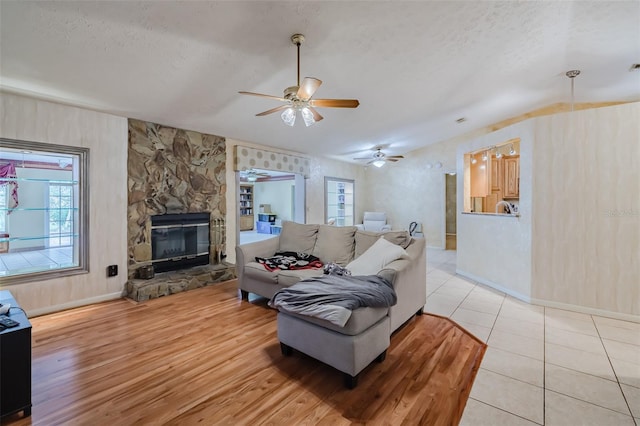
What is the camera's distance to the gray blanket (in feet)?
6.34

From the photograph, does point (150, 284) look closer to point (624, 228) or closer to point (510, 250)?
point (510, 250)

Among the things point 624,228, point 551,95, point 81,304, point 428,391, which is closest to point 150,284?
point 81,304

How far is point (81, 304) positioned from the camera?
3.46 m

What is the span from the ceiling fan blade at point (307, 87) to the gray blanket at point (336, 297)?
5.37 feet

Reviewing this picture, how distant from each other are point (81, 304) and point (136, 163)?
76.8 inches

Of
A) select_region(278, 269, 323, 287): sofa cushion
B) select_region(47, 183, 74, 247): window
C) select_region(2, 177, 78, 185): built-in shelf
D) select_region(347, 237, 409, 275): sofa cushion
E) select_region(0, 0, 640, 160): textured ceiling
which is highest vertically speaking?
select_region(0, 0, 640, 160): textured ceiling

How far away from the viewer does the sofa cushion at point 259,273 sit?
10.8 feet

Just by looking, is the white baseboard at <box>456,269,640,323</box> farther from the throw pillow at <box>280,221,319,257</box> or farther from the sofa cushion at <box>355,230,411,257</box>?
the throw pillow at <box>280,221,319,257</box>

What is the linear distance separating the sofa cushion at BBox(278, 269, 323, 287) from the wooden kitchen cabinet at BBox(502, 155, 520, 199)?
4769mm

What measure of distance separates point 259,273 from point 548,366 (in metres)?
2.88

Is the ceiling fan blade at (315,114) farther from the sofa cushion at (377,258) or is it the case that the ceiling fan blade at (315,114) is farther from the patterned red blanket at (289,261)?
the patterned red blanket at (289,261)

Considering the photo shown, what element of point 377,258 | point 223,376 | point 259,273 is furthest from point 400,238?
point 223,376

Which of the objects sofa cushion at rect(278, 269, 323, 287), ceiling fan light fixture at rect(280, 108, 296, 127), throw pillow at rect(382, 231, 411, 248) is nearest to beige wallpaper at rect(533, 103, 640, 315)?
throw pillow at rect(382, 231, 411, 248)

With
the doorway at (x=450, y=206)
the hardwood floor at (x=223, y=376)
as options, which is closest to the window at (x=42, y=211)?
the hardwood floor at (x=223, y=376)
